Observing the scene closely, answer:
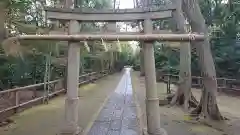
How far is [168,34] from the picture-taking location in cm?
778

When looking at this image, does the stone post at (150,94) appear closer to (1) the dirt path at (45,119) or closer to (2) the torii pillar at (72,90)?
(2) the torii pillar at (72,90)

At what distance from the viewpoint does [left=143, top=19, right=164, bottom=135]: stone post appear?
7.94m

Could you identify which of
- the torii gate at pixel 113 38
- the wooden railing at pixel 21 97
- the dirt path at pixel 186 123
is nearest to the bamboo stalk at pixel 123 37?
the torii gate at pixel 113 38

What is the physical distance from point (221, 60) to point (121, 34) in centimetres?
1574

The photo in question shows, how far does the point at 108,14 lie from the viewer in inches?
323

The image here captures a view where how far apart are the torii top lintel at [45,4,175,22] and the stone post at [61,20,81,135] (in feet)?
0.82

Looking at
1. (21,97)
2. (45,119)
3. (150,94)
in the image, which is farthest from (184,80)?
(21,97)

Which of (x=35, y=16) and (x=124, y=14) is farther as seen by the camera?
(x=35, y=16)

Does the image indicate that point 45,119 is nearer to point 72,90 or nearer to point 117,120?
point 117,120

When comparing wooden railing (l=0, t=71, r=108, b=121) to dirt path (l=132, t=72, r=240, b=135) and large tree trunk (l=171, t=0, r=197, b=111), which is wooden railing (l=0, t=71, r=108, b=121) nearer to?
dirt path (l=132, t=72, r=240, b=135)

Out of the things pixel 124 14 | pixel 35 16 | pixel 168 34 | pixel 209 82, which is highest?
pixel 35 16

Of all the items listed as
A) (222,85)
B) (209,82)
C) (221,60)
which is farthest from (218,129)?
(221,60)

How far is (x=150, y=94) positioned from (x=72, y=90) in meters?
2.11

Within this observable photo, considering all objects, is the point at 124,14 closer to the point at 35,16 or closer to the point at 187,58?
the point at 187,58
